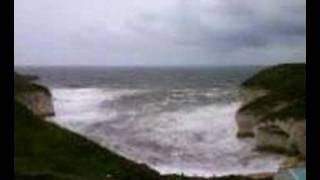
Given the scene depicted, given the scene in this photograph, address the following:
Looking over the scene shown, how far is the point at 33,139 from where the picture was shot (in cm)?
2584

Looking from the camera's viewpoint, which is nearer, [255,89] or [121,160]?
[121,160]

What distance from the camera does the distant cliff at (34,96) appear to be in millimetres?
38862

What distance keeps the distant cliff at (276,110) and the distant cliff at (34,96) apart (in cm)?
1444

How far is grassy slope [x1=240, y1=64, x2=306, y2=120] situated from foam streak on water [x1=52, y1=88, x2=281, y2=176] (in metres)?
2.43

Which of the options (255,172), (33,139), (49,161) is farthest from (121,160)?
(255,172)

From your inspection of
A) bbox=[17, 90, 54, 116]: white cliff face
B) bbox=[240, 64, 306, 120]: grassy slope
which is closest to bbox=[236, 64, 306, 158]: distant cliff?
bbox=[240, 64, 306, 120]: grassy slope

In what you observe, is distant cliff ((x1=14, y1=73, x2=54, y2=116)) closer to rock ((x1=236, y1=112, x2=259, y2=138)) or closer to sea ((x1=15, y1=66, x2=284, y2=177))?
sea ((x1=15, y1=66, x2=284, y2=177))

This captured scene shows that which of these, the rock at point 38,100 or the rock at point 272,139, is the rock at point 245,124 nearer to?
the rock at point 272,139

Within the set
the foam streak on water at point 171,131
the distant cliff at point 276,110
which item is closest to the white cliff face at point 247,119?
the distant cliff at point 276,110

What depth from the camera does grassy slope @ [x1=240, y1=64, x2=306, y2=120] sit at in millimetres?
34625
